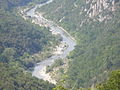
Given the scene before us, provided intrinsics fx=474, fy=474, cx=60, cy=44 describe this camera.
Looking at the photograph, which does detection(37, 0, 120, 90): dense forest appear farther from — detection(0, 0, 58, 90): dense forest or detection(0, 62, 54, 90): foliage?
detection(0, 0, 58, 90): dense forest

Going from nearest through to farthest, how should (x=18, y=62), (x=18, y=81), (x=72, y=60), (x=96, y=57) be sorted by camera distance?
1. (x=18, y=81)
2. (x=96, y=57)
3. (x=18, y=62)
4. (x=72, y=60)

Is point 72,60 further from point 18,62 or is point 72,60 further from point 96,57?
point 18,62

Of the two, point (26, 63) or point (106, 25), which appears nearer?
point (26, 63)

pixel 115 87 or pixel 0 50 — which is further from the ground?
pixel 115 87

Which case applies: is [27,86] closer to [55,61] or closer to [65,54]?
[55,61]

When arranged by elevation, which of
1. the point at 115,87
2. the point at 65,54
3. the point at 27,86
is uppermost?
the point at 115,87

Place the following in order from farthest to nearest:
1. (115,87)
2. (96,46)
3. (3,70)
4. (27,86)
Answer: (96,46) → (3,70) → (27,86) → (115,87)

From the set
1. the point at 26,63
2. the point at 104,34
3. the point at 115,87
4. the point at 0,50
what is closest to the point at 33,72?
the point at 26,63

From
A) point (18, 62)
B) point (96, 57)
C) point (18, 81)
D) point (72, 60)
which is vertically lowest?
point (72, 60)

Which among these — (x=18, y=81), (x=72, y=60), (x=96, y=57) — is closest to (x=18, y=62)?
(x=72, y=60)

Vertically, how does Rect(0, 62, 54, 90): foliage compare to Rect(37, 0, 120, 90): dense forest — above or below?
above

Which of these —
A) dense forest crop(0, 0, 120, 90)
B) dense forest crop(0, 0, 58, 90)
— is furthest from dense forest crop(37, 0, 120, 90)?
dense forest crop(0, 0, 58, 90)
